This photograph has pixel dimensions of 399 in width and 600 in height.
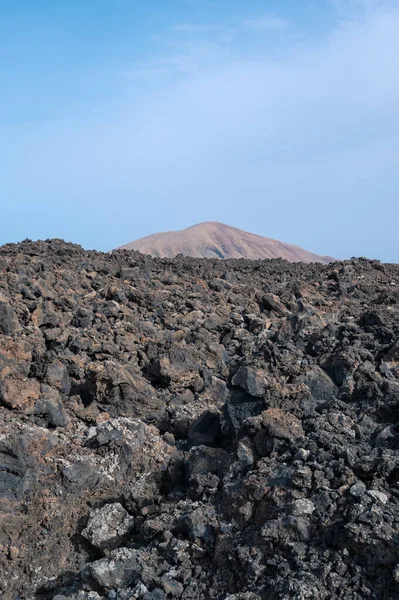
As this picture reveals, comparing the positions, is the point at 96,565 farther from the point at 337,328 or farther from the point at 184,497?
the point at 337,328

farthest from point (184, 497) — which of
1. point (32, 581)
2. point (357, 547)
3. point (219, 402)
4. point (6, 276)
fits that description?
point (6, 276)

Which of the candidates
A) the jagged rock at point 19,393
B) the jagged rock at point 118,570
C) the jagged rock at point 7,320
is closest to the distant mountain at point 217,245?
the jagged rock at point 7,320

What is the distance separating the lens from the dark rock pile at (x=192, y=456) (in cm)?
429

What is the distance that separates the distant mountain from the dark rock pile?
26321 millimetres

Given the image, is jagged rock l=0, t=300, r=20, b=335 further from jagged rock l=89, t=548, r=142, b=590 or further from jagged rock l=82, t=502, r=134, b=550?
jagged rock l=89, t=548, r=142, b=590

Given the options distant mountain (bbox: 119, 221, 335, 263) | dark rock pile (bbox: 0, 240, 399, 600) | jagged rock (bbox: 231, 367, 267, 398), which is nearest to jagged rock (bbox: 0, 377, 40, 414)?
dark rock pile (bbox: 0, 240, 399, 600)

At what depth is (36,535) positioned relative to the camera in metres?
5.57

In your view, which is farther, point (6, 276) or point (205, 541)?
point (6, 276)

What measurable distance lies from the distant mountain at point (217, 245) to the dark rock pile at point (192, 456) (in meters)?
26.3

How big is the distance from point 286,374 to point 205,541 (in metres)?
2.55

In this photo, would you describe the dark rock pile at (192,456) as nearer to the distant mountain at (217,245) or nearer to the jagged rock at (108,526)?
the jagged rock at (108,526)

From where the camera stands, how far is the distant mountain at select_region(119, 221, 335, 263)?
37688 millimetres

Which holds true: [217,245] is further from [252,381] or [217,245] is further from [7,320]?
[252,381]

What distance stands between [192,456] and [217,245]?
3433 centimetres
